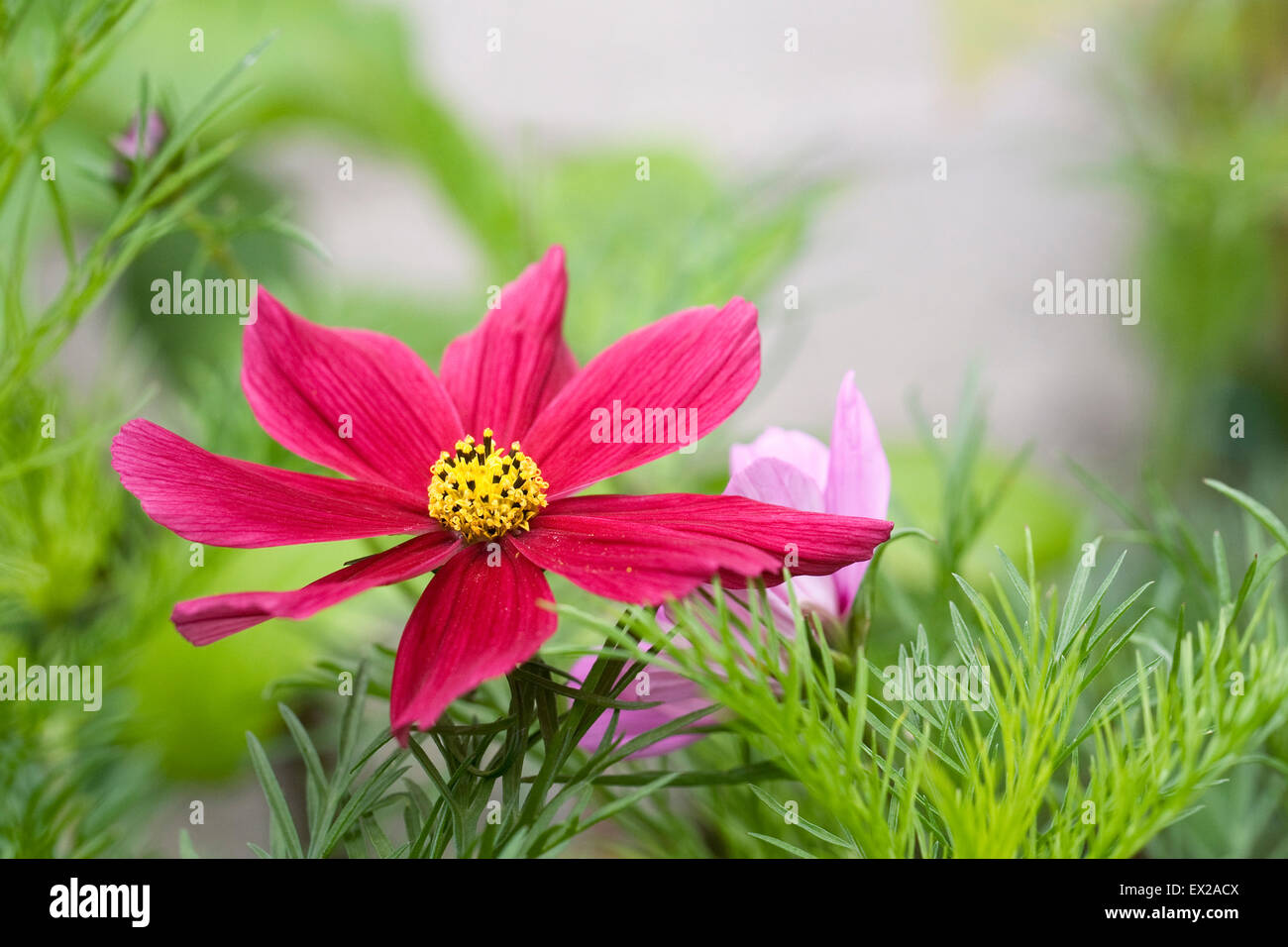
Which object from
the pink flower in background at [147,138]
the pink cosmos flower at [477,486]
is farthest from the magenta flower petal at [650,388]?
the pink flower in background at [147,138]

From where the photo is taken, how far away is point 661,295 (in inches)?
13.6

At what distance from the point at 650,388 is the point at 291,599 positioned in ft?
0.22

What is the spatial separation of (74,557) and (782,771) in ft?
0.75

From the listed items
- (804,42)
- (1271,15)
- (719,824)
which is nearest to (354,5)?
(804,42)

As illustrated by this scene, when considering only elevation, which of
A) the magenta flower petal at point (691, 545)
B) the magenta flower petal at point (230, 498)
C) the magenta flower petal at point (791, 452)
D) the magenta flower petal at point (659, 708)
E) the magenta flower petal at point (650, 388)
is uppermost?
the magenta flower petal at point (650, 388)

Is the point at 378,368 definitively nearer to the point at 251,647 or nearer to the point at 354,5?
the point at 251,647

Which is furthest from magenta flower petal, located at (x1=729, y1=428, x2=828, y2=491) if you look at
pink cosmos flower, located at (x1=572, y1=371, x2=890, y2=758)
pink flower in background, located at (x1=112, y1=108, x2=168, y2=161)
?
pink flower in background, located at (x1=112, y1=108, x2=168, y2=161)

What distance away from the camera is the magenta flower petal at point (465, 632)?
0.13 meters

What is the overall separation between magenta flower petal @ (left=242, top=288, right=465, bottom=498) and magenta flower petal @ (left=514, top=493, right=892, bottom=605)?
0.10 feet

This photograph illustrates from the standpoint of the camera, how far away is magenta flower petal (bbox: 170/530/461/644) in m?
0.13

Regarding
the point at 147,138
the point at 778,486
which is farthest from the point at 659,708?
the point at 147,138

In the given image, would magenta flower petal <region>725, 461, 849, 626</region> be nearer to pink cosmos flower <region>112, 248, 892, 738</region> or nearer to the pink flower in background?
pink cosmos flower <region>112, 248, 892, 738</region>

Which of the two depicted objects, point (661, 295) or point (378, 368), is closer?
point (378, 368)

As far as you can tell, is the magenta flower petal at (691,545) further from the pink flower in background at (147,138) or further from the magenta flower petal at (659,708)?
the pink flower in background at (147,138)
